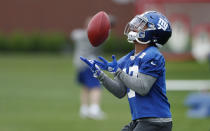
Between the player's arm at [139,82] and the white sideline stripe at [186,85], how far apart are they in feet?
29.6

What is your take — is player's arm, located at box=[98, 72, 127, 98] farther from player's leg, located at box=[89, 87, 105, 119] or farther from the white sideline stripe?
the white sideline stripe

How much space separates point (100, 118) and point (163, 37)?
5385mm

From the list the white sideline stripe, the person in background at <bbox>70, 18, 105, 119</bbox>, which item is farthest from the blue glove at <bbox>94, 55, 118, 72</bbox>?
the white sideline stripe

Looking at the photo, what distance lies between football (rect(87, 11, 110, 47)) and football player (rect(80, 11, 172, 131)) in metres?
0.31

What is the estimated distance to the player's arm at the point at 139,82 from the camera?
4430 mm

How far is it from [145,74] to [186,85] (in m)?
Answer: 10.4

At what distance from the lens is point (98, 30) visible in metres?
4.90

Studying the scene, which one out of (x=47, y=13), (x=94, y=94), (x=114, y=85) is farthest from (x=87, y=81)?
(x=47, y=13)

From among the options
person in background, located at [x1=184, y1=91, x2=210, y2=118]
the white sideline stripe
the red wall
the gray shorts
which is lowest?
person in background, located at [x1=184, y1=91, x2=210, y2=118]

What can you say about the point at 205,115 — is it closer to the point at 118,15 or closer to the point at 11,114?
the point at 11,114

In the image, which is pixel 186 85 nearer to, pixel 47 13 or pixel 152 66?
pixel 152 66

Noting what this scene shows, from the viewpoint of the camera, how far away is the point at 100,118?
9.86m

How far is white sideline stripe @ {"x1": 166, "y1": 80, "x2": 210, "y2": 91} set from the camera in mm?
13805

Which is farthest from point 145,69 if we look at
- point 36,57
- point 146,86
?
point 36,57
